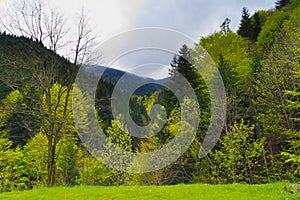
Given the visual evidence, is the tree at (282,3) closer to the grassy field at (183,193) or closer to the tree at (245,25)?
the tree at (245,25)

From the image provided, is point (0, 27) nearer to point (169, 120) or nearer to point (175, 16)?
point (175, 16)

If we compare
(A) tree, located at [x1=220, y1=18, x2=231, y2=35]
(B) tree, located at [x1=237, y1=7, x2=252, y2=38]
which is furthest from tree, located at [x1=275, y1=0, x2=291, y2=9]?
(A) tree, located at [x1=220, y1=18, x2=231, y2=35]

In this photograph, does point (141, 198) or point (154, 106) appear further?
point (154, 106)

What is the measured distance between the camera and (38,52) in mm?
15562

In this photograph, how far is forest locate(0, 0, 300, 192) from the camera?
609 inches

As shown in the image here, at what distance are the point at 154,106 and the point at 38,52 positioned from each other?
11950 mm

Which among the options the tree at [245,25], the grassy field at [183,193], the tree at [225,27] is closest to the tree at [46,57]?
the grassy field at [183,193]

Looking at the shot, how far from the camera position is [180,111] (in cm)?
2233

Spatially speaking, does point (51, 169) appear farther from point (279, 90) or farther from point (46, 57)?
point (279, 90)

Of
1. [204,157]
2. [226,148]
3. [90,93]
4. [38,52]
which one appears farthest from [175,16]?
[204,157]

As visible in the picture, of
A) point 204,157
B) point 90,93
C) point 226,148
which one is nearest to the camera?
point 90,93

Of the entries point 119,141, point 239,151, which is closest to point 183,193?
point 239,151

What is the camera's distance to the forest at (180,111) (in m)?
15.5

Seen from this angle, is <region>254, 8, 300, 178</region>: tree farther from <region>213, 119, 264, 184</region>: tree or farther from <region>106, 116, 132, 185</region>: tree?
<region>106, 116, 132, 185</region>: tree
